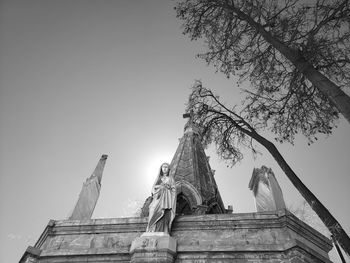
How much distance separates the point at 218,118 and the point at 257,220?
466 cm

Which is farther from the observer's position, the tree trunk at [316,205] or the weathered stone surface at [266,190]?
the weathered stone surface at [266,190]

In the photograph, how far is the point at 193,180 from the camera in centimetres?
1299

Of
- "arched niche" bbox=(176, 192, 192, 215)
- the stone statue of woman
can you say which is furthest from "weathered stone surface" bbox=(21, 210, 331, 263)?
"arched niche" bbox=(176, 192, 192, 215)

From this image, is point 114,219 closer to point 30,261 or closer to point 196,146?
point 30,261

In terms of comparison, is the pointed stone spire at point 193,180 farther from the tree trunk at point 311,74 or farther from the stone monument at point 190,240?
the tree trunk at point 311,74

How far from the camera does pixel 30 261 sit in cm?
686

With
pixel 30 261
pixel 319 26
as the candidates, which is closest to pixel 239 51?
pixel 319 26

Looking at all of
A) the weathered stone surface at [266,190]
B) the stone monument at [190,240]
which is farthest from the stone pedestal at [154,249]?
the weathered stone surface at [266,190]

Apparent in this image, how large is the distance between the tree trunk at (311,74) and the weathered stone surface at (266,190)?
312cm

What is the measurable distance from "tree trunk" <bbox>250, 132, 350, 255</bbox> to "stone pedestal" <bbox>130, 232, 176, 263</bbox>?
12.0 feet

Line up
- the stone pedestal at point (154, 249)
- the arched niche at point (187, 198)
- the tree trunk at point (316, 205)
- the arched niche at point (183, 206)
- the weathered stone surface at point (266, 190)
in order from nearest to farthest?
the stone pedestal at point (154, 249) < the tree trunk at point (316, 205) < the weathered stone surface at point (266, 190) < the arched niche at point (187, 198) < the arched niche at point (183, 206)

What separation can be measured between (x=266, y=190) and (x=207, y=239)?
2.73 meters

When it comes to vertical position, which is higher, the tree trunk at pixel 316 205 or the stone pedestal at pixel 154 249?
→ the tree trunk at pixel 316 205

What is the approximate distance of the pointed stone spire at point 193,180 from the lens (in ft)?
37.1
